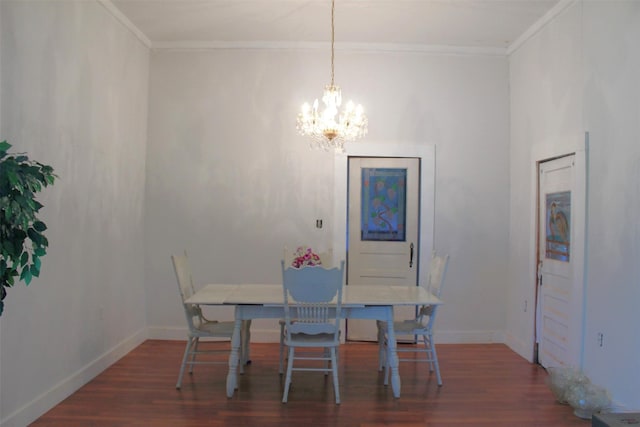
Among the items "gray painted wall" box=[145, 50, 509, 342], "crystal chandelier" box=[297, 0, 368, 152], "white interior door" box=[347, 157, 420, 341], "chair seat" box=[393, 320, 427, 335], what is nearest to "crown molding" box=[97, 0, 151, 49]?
"gray painted wall" box=[145, 50, 509, 342]

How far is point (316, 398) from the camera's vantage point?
378 centimetres

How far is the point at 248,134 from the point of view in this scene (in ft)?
18.2

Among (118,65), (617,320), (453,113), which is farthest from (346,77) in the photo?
(617,320)

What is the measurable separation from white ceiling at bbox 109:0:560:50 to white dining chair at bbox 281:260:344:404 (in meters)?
2.38

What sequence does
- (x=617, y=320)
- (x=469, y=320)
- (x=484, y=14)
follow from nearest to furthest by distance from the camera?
(x=617, y=320) → (x=484, y=14) → (x=469, y=320)

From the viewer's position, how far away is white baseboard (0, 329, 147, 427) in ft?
10.3

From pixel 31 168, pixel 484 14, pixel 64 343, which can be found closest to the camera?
pixel 31 168

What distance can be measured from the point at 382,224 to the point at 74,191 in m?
3.03

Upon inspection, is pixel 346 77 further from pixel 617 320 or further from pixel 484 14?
pixel 617 320

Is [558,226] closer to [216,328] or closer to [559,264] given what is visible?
[559,264]

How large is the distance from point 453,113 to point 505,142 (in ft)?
2.09

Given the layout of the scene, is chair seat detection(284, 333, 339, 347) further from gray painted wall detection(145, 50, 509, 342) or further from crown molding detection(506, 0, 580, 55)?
crown molding detection(506, 0, 580, 55)

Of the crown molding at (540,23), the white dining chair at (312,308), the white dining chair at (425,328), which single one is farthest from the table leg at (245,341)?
the crown molding at (540,23)

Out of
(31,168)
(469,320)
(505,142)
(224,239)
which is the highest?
(505,142)
